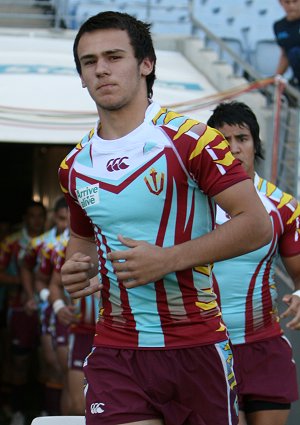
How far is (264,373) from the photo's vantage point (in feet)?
17.9

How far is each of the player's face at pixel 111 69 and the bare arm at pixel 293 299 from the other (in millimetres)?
1262

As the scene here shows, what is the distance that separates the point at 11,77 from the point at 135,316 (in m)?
6.79

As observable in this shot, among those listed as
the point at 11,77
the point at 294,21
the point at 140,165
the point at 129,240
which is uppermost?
the point at 294,21

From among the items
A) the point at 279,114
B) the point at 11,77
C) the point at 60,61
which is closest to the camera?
the point at 279,114

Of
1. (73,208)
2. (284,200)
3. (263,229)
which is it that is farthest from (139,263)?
(284,200)

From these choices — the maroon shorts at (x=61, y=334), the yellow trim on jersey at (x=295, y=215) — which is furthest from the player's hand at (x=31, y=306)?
the yellow trim on jersey at (x=295, y=215)

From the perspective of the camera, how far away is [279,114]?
997 cm

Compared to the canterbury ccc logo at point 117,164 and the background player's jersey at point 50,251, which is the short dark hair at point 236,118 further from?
the background player's jersey at point 50,251

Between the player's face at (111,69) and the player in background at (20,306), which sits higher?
the player's face at (111,69)

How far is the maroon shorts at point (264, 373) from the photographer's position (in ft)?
17.7

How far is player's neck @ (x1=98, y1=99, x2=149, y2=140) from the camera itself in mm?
4227

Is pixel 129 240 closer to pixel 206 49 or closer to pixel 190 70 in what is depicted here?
pixel 190 70

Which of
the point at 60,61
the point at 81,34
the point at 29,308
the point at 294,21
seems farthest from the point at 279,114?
the point at 81,34

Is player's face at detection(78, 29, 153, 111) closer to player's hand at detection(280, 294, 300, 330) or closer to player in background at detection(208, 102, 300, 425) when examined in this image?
player's hand at detection(280, 294, 300, 330)
